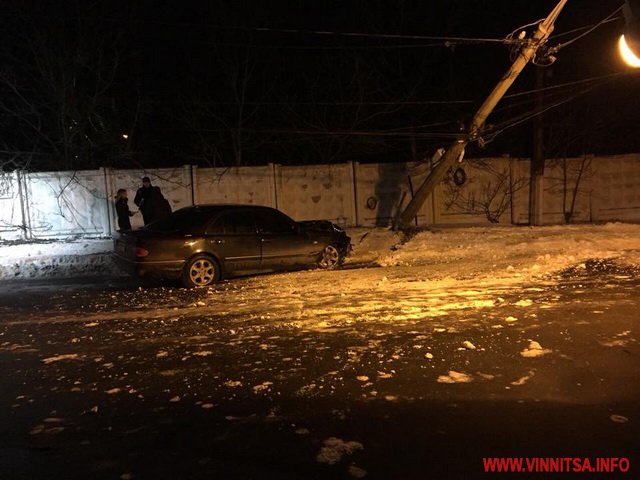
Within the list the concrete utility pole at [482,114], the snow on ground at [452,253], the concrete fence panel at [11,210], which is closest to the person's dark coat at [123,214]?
the snow on ground at [452,253]

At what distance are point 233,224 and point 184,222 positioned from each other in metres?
0.86

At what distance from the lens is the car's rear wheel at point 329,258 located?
11.1 metres

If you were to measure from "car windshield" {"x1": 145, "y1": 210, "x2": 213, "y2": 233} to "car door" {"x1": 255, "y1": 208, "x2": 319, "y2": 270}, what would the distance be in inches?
41.2

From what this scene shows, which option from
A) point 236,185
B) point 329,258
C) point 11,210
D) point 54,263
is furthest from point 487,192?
point 11,210

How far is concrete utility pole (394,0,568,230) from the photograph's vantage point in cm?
1256

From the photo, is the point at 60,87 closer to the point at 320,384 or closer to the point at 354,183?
the point at 354,183

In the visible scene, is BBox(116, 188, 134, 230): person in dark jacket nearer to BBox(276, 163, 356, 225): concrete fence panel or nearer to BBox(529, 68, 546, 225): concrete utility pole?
BBox(276, 163, 356, 225): concrete fence panel

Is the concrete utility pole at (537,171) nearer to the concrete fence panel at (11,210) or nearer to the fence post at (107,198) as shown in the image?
the fence post at (107,198)

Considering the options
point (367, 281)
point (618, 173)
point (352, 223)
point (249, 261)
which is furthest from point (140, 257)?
point (618, 173)

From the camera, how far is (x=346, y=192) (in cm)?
1697

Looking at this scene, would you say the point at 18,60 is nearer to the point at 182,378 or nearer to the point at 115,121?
the point at 115,121

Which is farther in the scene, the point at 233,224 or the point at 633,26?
the point at 233,224

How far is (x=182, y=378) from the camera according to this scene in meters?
5.03

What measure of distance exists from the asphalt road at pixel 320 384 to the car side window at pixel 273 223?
2376 millimetres
